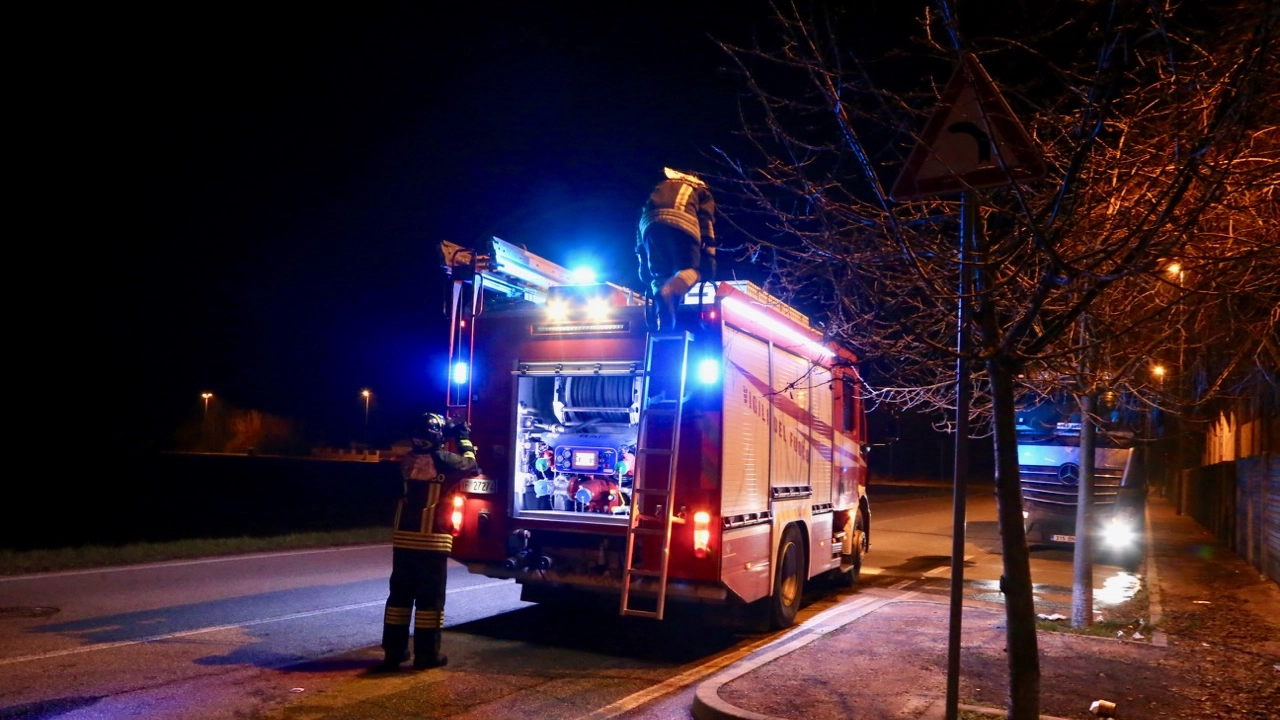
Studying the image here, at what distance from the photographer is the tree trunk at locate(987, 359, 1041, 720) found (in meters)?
4.79

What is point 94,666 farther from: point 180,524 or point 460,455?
point 180,524

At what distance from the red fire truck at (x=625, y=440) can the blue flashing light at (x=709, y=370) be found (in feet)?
0.04

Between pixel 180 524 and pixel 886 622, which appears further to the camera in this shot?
pixel 180 524

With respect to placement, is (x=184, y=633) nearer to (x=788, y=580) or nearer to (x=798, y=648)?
(x=798, y=648)

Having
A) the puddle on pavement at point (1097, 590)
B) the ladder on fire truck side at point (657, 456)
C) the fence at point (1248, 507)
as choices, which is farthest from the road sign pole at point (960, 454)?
the fence at point (1248, 507)

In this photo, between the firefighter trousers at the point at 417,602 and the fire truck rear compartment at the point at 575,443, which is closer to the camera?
the firefighter trousers at the point at 417,602

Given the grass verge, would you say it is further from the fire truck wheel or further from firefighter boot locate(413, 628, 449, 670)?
the fire truck wheel

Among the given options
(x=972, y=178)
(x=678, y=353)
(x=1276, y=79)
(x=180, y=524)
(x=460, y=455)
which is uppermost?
(x=1276, y=79)

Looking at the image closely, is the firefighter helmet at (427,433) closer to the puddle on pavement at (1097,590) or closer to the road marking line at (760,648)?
the road marking line at (760,648)

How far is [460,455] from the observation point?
7508 millimetres

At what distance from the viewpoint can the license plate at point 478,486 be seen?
818cm

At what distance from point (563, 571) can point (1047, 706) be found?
3.98m

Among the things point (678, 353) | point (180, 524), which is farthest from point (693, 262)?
point (180, 524)

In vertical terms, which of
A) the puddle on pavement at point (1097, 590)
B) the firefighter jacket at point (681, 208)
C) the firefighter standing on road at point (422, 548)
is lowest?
the puddle on pavement at point (1097, 590)
